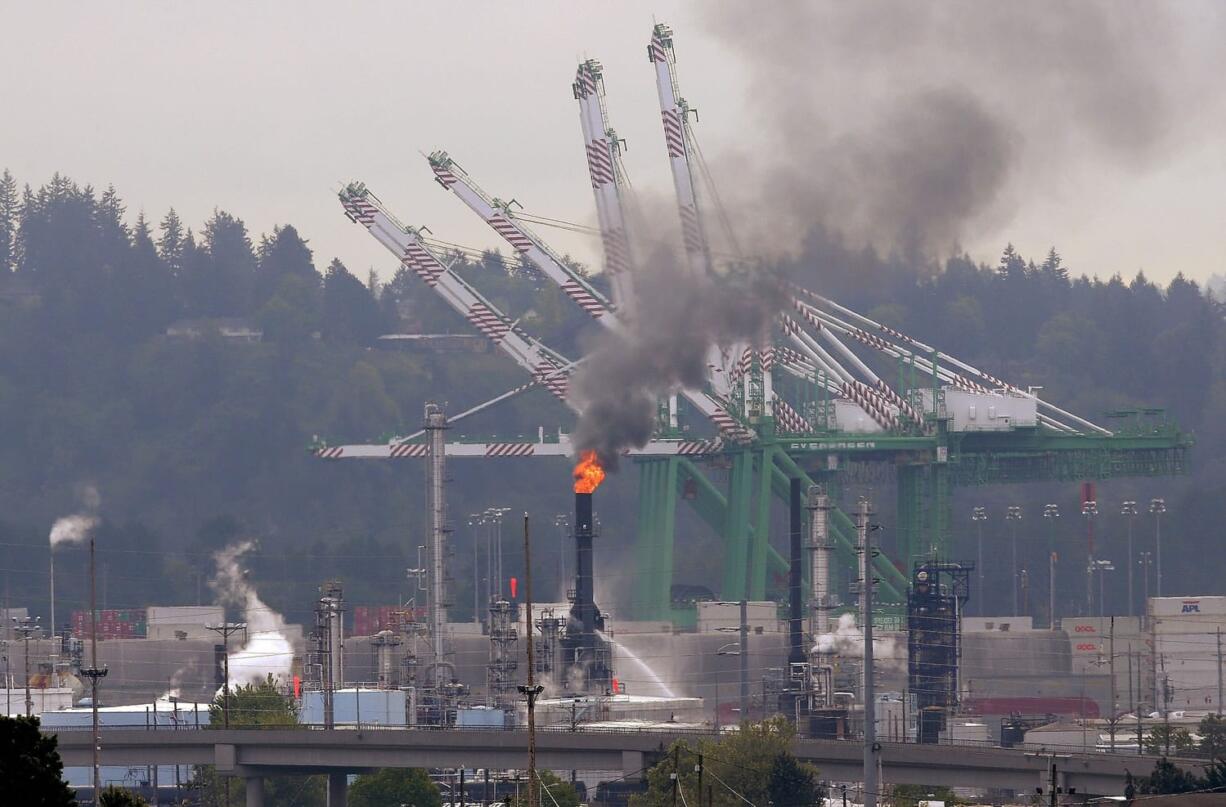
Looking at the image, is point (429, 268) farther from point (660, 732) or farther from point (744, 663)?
point (660, 732)

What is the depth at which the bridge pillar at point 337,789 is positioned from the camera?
318ft

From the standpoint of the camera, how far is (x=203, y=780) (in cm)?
11062

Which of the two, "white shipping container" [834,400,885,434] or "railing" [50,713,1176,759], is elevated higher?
"white shipping container" [834,400,885,434]

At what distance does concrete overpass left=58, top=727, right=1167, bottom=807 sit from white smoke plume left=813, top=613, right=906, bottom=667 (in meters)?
21.8

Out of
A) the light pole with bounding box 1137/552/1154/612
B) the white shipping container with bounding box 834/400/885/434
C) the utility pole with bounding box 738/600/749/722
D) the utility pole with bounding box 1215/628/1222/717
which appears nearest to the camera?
the utility pole with bounding box 1215/628/1222/717

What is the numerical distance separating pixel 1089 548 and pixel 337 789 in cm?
9791

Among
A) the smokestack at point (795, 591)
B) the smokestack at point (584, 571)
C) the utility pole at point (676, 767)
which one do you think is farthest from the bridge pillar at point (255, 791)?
the smokestack at point (795, 591)

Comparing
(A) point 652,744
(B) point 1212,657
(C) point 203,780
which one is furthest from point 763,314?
(B) point 1212,657

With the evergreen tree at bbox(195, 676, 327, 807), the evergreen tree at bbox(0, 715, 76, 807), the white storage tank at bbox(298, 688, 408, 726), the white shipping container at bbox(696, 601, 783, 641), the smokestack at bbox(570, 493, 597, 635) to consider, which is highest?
the smokestack at bbox(570, 493, 597, 635)

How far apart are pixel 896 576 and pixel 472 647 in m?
27.1

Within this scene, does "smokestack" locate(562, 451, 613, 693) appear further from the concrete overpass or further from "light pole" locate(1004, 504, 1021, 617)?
Answer: "light pole" locate(1004, 504, 1021, 617)

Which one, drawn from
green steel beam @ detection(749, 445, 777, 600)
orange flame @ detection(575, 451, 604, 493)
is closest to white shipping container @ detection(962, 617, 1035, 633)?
green steel beam @ detection(749, 445, 777, 600)

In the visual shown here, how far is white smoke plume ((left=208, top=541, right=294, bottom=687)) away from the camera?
482 feet

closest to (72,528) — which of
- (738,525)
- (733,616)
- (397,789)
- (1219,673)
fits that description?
(738,525)
